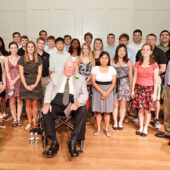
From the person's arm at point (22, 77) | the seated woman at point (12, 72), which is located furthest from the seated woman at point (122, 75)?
the seated woman at point (12, 72)

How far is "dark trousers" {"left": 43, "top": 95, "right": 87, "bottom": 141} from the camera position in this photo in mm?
2504

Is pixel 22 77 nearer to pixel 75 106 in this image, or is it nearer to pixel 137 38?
pixel 75 106

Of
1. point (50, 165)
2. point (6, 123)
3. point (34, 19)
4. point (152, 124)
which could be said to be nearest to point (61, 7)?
point (34, 19)

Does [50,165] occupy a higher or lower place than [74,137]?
lower

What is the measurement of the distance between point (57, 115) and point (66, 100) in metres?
0.26

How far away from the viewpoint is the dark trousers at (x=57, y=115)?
98.6 inches

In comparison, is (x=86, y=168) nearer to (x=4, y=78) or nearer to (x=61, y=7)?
(x=4, y=78)

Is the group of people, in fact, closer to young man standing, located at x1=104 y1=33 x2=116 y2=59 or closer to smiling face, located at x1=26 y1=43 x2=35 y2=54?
smiling face, located at x1=26 y1=43 x2=35 y2=54

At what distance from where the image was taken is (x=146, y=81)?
3.02 metres

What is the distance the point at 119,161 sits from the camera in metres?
2.38

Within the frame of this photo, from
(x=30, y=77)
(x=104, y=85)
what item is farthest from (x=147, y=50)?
(x=30, y=77)

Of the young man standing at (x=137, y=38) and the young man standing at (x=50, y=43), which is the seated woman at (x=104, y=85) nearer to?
the young man standing at (x=50, y=43)

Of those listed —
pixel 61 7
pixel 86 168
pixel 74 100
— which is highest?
pixel 61 7

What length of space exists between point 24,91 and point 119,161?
6.39 ft
